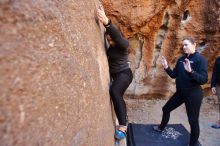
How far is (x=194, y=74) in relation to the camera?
10.5 ft

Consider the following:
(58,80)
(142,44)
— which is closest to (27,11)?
(58,80)

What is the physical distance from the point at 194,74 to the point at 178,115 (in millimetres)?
2538

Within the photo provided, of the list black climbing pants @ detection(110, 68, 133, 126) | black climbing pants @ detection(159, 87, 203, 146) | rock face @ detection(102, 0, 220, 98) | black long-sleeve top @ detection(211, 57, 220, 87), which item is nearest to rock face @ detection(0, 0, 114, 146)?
black climbing pants @ detection(110, 68, 133, 126)

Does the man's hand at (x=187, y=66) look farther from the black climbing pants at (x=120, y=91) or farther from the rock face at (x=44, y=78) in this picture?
the rock face at (x=44, y=78)

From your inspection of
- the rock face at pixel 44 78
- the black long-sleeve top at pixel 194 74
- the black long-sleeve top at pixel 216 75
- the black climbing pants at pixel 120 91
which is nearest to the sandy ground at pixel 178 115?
the black long-sleeve top at pixel 216 75

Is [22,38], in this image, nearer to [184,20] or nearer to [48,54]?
[48,54]

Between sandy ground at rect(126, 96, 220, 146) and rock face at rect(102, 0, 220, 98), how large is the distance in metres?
0.33

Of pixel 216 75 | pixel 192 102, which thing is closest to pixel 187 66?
pixel 192 102

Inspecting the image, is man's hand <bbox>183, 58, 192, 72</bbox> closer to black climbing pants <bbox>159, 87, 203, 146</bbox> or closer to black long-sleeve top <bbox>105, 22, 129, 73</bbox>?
black climbing pants <bbox>159, 87, 203, 146</bbox>

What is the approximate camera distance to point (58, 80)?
140 centimetres

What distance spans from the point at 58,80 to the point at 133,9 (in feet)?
13.0

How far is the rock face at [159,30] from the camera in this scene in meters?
5.09

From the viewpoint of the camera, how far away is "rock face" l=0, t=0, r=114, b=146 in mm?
1059

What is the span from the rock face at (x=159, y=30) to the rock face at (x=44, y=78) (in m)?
3.32
